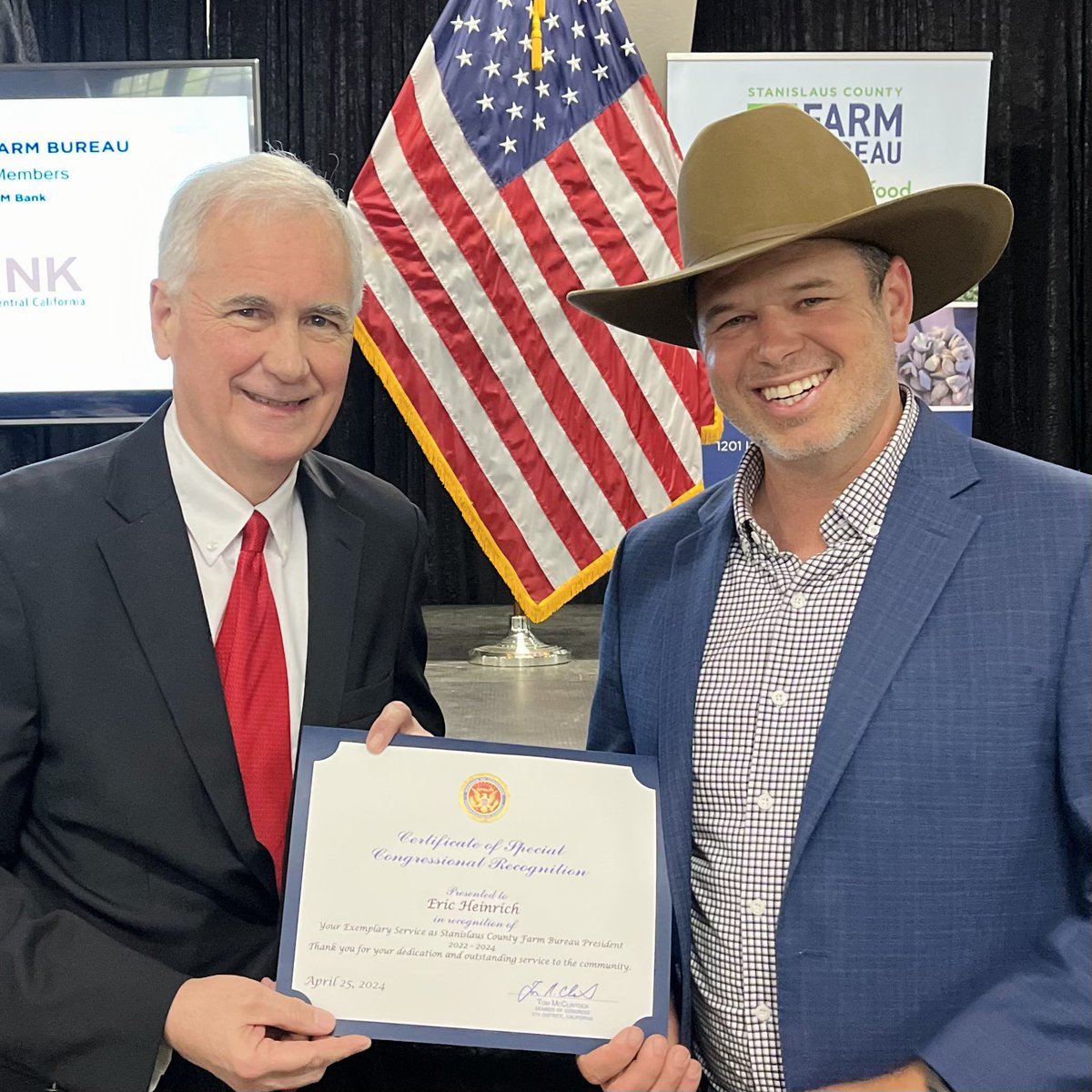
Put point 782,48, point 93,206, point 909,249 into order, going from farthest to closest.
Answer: point 782,48 < point 93,206 < point 909,249

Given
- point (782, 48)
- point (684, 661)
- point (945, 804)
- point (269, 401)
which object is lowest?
point (945, 804)

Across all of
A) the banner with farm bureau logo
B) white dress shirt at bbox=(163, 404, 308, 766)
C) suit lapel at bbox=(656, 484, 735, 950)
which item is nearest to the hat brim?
suit lapel at bbox=(656, 484, 735, 950)

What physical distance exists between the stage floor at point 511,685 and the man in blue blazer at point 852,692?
88cm

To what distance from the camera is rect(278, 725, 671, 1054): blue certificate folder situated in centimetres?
130

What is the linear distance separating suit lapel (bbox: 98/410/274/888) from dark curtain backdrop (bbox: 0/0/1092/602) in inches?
160

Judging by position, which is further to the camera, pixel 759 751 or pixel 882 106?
pixel 882 106

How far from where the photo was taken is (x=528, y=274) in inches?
155

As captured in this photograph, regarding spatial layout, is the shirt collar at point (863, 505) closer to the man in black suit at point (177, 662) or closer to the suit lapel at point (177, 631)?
the man in black suit at point (177, 662)

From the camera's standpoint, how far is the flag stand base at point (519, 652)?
381 cm

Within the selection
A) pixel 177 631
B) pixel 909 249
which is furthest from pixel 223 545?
pixel 909 249

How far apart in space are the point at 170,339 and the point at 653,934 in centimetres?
102

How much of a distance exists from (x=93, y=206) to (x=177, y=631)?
3.51m

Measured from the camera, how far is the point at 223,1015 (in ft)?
4.22
